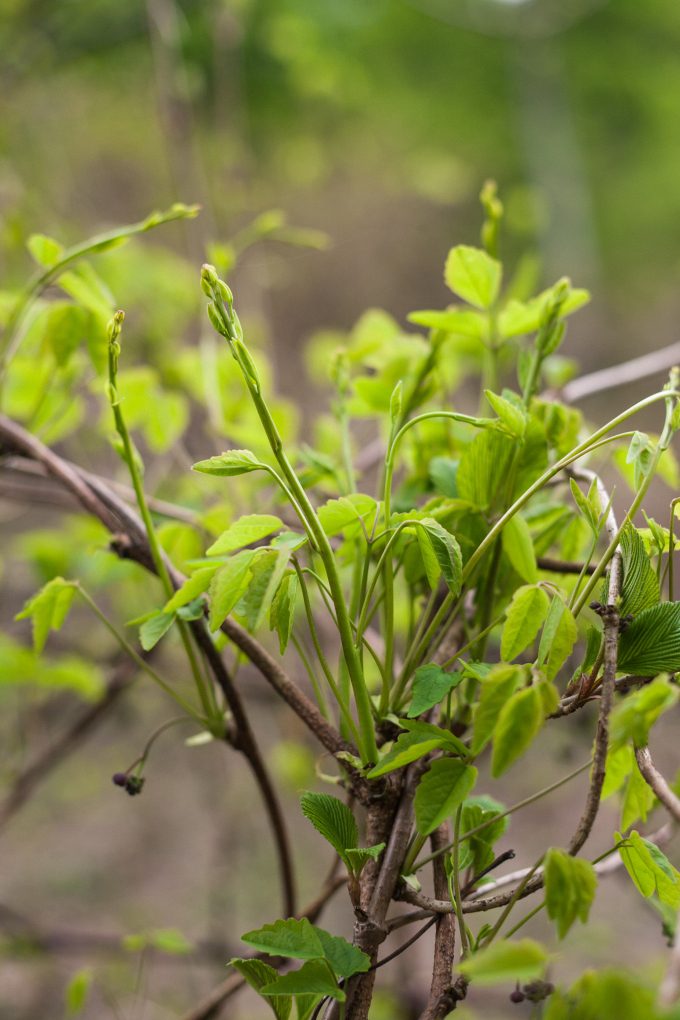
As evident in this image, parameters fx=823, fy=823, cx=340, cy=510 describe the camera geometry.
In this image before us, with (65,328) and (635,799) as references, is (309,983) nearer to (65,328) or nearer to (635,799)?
(635,799)

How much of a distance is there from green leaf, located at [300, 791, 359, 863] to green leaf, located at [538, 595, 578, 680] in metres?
0.08

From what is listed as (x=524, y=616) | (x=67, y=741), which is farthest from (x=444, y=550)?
(x=67, y=741)

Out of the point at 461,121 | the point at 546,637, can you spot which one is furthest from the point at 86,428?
the point at 461,121

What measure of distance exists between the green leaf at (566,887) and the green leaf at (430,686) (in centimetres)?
6

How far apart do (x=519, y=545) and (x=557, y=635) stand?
5 centimetres

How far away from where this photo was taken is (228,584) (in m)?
0.24

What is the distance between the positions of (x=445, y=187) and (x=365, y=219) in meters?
1.33

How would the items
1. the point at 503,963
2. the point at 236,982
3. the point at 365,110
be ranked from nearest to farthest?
the point at 503,963, the point at 236,982, the point at 365,110

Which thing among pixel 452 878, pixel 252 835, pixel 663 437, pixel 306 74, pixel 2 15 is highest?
pixel 2 15

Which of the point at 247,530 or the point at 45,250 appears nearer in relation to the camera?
the point at 247,530

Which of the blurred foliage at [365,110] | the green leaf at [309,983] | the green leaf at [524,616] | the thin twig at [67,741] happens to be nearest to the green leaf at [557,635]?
the green leaf at [524,616]

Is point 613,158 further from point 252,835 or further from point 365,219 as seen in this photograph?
point 252,835

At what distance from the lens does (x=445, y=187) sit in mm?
2504

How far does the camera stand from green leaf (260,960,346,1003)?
24cm
